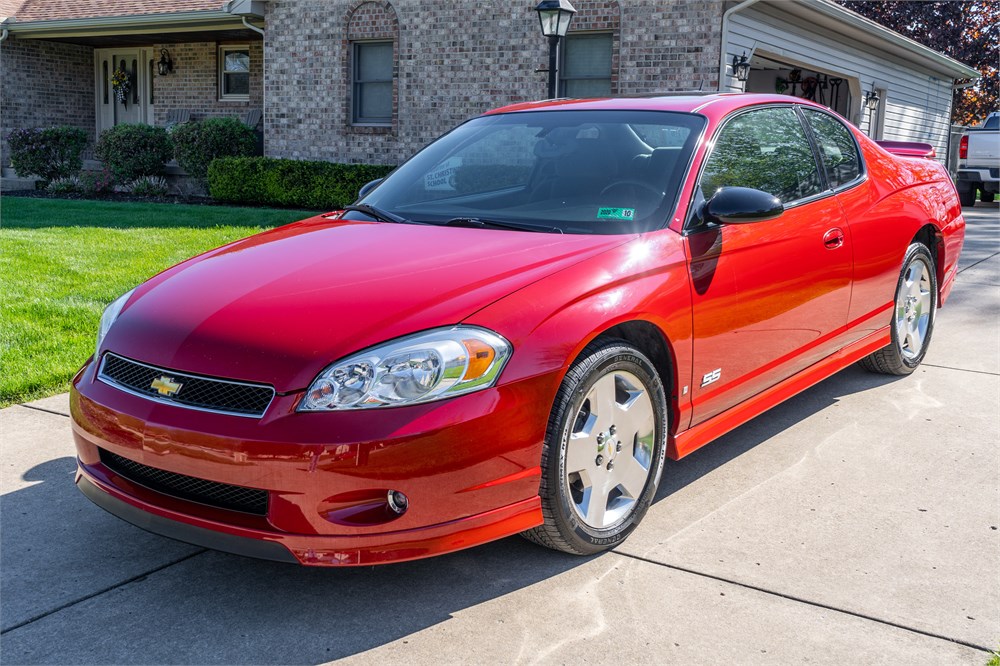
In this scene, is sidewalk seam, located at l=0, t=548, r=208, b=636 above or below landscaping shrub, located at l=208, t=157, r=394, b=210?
below

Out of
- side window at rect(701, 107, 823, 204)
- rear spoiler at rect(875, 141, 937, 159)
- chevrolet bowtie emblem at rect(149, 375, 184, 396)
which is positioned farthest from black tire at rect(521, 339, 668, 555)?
rear spoiler at rect(875, 141, 937, 159)

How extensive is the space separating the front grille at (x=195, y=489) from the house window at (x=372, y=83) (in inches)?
559

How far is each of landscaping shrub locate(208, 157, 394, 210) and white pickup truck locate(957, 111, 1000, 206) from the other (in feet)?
46.7

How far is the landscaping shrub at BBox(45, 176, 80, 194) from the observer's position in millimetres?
18172

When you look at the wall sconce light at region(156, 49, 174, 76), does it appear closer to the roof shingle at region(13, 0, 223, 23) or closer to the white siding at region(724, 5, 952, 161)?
the roof shingle at region(13, 0, 223, 23)

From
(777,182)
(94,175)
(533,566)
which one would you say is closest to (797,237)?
(777,182)

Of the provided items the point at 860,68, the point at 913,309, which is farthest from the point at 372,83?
the point at 913,309

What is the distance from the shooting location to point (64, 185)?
18.3 metres

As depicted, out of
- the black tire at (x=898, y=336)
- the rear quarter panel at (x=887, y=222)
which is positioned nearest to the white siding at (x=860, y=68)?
the rear quarter panel at (x=887, y=222)

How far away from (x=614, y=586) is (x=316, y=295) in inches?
53.7

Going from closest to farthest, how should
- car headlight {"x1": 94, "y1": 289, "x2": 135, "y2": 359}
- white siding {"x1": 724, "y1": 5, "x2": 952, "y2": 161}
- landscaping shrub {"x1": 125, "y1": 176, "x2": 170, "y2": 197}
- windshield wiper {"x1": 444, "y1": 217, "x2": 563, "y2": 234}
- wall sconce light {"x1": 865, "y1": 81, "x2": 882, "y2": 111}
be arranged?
car headlight {"x1": 94, "y1": 289, "x2": 135, "y2": 359} < windshield wiper {"x1": 444, "y1": 217, "x2": 563, "y2": 234} < white siding {"x1": 724, "y1": 5, "x2": 952, "y2": 161} < landscaping shrub {"x1": 125, "y1": 176, "x2": 170, "y2": 197} < wall sconce light {"x1": 865, "y1": 81, "x2": 882, "y2": 111}

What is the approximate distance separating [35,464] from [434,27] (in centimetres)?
1282

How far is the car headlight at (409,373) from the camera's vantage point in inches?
113

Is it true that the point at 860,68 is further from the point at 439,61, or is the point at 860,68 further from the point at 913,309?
the point at 913,309
